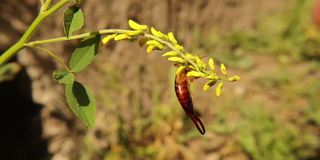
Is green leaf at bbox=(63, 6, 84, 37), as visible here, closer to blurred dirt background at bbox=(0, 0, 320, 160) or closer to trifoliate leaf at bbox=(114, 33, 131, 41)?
trifoliate leaf at bbox=(114, 33, 131, 41)

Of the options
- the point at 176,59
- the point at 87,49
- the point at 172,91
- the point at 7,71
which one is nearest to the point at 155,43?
the point at 176,59

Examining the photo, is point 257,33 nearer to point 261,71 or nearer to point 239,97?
point 261,71

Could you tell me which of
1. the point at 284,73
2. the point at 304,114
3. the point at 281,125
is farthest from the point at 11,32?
the point at 284,73

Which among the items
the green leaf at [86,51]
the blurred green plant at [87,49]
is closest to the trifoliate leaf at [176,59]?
the blurred green plant at [87,49]

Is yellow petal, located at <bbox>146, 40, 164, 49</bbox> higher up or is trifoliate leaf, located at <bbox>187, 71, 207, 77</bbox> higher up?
yellow petal, located at <bbox>146, 40, 164, 49</bbox>

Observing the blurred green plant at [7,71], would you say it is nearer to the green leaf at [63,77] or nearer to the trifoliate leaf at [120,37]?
the green leaf at [63,77]

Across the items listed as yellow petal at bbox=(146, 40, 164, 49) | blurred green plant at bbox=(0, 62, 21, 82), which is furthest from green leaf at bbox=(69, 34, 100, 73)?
blurred green plant at bbox=(0, 62, 21, 82)

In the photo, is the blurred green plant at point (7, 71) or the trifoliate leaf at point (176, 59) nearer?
the trifoliate leaf at point (176, 59)

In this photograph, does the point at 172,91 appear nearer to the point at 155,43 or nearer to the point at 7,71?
the point at 7,71
